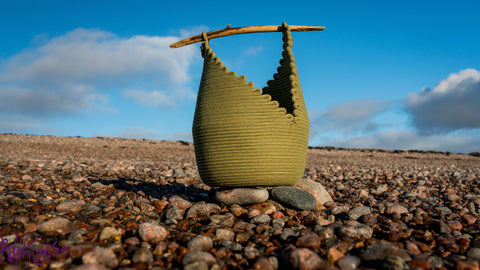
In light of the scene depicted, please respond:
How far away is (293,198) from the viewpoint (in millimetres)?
4328

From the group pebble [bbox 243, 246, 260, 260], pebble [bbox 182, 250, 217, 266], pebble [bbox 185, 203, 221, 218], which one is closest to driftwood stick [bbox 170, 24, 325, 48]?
pebble [bbox 185, 203, 221, 218]

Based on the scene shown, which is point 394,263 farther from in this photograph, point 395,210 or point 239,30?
point 239,30

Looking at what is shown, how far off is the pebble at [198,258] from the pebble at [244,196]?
1.65 meters

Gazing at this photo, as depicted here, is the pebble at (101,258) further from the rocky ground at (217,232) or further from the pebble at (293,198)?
the pebble at (293,198)

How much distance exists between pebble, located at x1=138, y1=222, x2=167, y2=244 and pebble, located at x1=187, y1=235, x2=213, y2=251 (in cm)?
34

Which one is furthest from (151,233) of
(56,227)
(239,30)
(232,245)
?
(239,30)

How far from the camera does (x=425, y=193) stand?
633 cm

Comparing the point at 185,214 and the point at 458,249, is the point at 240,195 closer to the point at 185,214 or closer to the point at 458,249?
the point at 185,214

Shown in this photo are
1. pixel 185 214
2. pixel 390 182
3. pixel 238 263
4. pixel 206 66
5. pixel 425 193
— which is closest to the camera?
pixel 238 263

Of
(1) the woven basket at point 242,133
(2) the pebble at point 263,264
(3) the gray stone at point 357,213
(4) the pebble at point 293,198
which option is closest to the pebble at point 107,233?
(2) the pebble at point 263,264

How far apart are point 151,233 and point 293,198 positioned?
198 centimetres

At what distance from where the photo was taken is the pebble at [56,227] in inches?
122

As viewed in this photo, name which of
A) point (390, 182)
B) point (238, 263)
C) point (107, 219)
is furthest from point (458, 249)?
point (390, 182)

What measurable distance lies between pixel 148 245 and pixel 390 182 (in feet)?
20.6
